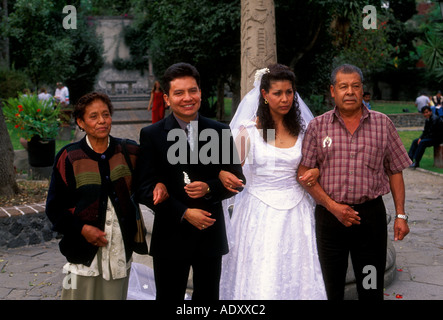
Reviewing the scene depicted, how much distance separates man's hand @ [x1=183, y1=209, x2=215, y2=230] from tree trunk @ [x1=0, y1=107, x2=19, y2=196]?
491 centimetres

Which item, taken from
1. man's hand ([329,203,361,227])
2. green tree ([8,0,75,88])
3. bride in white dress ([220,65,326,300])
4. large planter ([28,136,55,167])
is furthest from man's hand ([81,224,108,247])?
green tree ([8,0,75,88])

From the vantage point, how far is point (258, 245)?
3.41m

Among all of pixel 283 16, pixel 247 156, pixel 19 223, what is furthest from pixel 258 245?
pixel 283 16

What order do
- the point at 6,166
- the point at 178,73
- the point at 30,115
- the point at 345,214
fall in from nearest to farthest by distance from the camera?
the point at 178,73 → the point at 345,214 → the point at 6,166 → the point at 30,115

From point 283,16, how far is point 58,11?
45.6 feet

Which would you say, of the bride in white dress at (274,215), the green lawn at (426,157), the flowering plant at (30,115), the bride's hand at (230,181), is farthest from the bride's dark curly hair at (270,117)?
the green lawn at (426,157)

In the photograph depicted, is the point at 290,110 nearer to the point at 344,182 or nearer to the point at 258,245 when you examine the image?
the point at 344,182

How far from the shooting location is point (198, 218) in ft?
9.04

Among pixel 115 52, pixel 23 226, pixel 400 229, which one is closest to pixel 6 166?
pixel 23 226

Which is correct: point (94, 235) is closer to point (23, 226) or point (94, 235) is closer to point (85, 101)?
point (85, 101)

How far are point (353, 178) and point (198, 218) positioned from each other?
1001 mm

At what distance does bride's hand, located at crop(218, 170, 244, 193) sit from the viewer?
110 inches

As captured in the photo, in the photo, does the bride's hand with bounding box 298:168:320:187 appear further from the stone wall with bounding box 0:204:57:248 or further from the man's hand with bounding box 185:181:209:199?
the stone wall with bounding box 0:204:57:248
